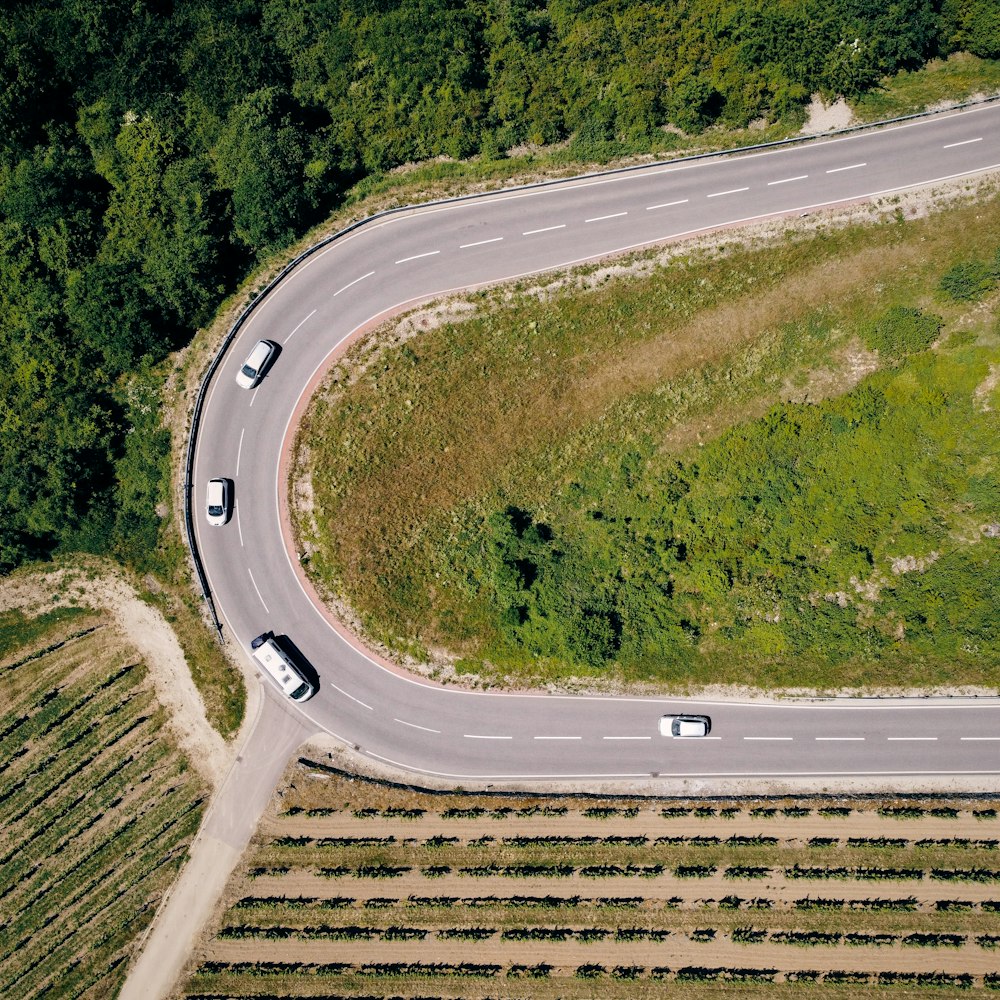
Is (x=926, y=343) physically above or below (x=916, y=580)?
above

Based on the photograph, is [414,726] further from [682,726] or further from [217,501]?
[217,501]

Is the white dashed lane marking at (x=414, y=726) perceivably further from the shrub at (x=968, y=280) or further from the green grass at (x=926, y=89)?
the green grass at (x=926, y=89)

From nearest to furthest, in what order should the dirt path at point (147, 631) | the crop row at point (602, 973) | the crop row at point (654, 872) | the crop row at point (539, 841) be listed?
the crop row at point (602, 973) < the crop row at point (654, 872) < the crop row at point (539, 841) < the dirt path at point (147, 631)

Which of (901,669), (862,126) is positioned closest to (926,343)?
(862,126)

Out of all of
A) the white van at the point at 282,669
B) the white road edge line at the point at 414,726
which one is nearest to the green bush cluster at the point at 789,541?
the white road edge line at the point at 414,726

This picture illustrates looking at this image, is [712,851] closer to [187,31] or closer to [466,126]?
[466,126]

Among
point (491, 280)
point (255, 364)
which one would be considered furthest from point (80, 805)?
point (491, 280)
